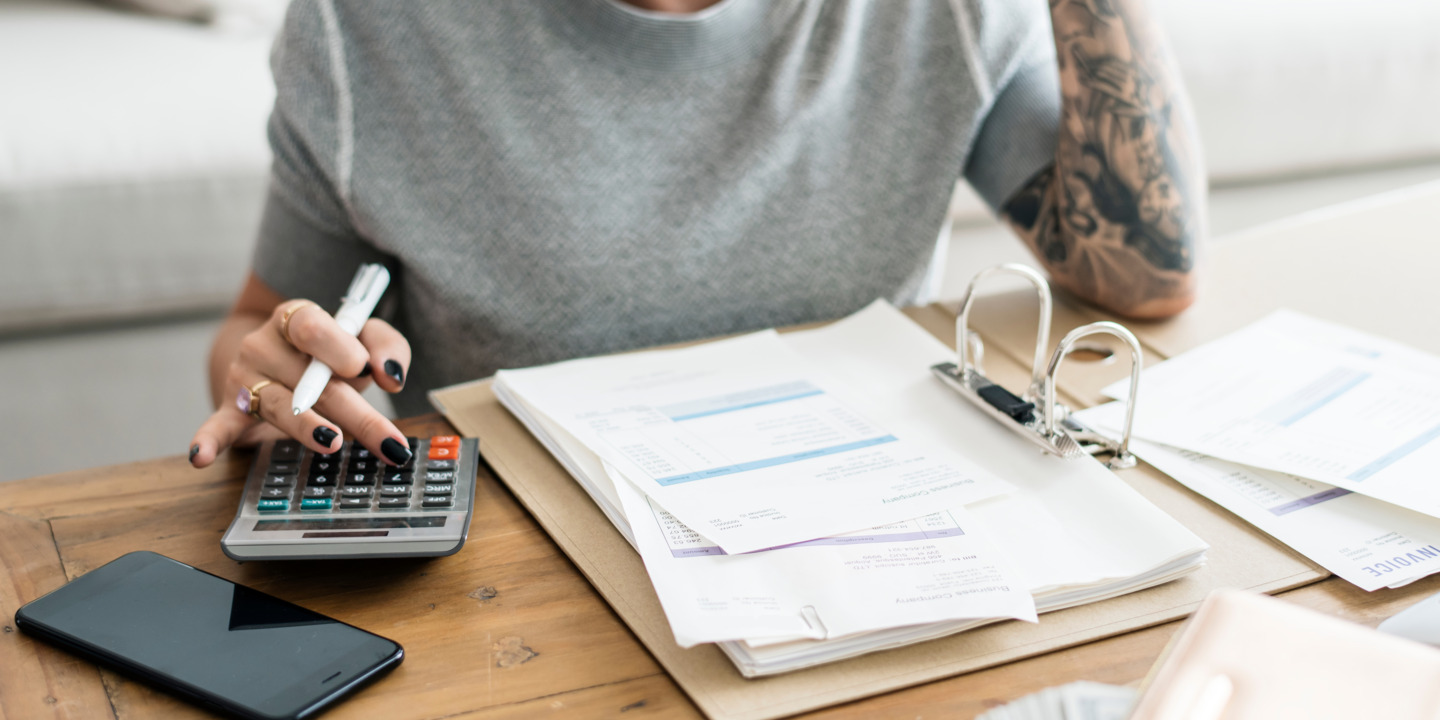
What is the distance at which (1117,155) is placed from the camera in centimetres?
83

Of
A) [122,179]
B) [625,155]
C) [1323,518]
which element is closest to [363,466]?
[625,155]

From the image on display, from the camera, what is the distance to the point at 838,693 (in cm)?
41

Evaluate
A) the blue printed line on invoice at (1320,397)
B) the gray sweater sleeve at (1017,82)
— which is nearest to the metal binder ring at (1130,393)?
the blue printed line on invoice at (1320,397)

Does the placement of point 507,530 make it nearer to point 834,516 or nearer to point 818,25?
point 834,516

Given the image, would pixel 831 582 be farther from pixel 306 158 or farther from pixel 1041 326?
pixel 306 158

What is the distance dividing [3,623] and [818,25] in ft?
2.40

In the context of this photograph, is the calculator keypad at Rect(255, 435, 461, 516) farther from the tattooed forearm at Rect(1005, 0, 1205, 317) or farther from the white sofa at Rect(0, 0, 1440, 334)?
the white sofa at Rect(0, 0, 1440, 334)

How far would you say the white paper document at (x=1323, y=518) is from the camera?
0.49 m

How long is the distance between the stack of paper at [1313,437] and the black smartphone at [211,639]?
44cm

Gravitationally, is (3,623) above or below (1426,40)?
below

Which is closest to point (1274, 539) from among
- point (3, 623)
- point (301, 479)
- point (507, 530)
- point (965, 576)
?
point (965, 576)

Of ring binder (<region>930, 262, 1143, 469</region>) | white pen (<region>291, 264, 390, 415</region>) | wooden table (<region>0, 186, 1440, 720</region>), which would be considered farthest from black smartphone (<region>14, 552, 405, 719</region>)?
ring binder (<region>930, 262, 1143, 469</region>)

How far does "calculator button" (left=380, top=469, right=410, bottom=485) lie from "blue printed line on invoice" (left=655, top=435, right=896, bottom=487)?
0.44ft

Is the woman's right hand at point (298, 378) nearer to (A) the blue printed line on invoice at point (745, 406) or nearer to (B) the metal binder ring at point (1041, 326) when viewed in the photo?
(A) the blue printed line on invoice at point (745, 406)
